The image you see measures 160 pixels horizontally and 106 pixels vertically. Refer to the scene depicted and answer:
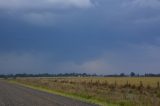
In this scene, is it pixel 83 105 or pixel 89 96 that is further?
pixel 89 96

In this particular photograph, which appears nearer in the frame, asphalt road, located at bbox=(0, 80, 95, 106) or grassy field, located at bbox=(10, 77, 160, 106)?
asphalt road, located at bbox=(0, 80, 95, 106)

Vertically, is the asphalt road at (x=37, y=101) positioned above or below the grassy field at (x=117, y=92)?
below

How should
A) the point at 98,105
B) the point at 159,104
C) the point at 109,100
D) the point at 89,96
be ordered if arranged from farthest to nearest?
the point at 89,96
the point at 109,100
the point at 98,105
the point at 159,104

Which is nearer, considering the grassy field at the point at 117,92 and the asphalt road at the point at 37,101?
the asphalt road at the point at 37,101

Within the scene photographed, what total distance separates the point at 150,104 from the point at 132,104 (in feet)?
4.87

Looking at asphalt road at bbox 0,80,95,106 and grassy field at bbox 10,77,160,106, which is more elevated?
grassy field at bbox 10,77,160,106

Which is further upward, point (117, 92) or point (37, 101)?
point (117, 92)

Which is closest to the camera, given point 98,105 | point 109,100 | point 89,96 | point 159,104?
point 159,104

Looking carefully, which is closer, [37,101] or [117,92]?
[37,101]

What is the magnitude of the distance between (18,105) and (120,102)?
765cm

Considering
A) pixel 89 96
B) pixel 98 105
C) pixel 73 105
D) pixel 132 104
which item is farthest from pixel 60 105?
pixel 89 96

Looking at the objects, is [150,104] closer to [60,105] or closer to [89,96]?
[60,105]

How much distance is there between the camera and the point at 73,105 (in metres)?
26.6

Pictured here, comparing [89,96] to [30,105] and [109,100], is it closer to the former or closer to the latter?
[109,100]
